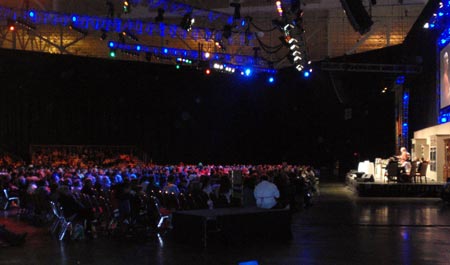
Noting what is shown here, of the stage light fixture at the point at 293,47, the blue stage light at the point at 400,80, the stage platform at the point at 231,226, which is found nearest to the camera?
the stage platform at the point at 231,226

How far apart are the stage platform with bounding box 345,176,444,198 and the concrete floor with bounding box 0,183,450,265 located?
22.2ft

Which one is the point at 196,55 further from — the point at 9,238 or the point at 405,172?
the point at 9,238

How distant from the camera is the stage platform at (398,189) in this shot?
18766 mm

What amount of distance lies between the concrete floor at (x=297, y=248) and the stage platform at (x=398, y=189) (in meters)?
6.77

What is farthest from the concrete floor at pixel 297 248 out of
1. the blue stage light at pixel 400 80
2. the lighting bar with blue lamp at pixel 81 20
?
the blue stage light at pixel 400 80

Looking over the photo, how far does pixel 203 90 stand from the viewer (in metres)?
31.0

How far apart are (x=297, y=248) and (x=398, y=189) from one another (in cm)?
1182

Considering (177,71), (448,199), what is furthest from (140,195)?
(177,71)

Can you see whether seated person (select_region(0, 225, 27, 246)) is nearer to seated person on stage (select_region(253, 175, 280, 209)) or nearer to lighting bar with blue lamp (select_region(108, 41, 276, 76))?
seated person on stage (select_region(253, 175, 280, 209))

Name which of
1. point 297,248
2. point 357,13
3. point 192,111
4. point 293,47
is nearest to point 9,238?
point 297,248

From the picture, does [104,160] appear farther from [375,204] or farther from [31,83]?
[375,204]

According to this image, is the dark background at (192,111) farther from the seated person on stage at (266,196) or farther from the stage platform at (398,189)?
the seated person on stage at (266,196)

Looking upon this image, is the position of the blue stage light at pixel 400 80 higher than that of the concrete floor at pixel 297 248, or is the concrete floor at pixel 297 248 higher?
the blue stage light at pixel 400 80

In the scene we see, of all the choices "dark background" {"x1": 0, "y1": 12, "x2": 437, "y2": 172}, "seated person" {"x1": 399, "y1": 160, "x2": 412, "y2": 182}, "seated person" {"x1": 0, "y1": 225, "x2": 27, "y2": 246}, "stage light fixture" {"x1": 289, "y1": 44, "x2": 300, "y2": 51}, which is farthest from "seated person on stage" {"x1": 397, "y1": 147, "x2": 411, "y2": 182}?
"seated person" {"x1": 0, "y1": 225, "x2": 27, "y2": 246}
